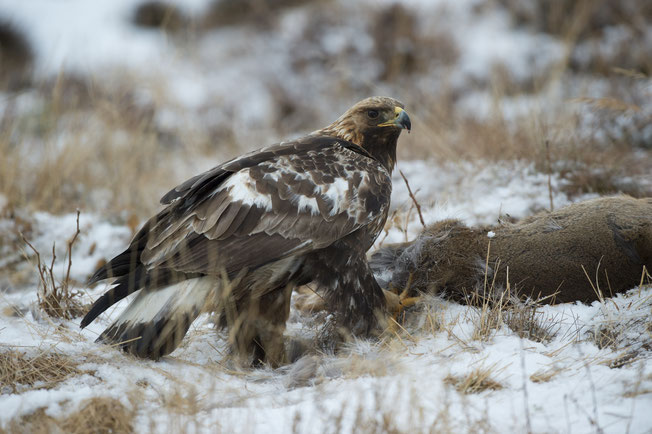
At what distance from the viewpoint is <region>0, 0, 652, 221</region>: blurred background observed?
233 inches

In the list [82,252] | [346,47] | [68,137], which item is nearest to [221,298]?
[82,252]

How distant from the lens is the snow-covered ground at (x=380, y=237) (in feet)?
7.70

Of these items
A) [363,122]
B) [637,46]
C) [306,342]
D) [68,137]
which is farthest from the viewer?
[637,46]

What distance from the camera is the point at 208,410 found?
243 cm

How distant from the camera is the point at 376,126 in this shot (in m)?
3.73

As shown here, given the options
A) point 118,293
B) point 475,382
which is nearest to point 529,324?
point 475,382

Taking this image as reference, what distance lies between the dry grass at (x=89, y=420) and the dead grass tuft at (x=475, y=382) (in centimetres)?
131

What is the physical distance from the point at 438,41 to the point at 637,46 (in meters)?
2.99

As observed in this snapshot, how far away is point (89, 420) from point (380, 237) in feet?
9.04

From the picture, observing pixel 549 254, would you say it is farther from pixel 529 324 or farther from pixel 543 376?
pixel 543 376

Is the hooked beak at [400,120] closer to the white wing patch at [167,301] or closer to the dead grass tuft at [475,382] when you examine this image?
the white wing patch at [167,301]

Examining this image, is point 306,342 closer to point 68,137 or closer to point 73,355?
point 73,355

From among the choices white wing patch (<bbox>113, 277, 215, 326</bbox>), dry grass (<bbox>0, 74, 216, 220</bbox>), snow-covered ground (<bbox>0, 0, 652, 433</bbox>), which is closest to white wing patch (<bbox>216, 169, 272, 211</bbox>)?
white wing patch (<bbox>113, 277, 215, 326</bbox>)

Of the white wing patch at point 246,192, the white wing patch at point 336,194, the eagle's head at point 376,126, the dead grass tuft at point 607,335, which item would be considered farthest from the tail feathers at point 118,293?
the dead grass tuft at point 607,335
